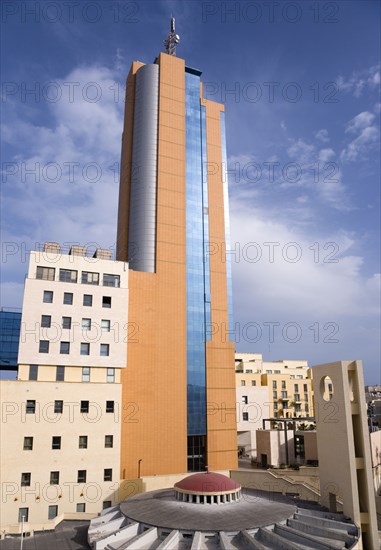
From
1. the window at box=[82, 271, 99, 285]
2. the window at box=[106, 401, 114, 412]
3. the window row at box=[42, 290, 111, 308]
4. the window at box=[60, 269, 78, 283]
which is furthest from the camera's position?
the window at box=[82, 271, 99, 285]

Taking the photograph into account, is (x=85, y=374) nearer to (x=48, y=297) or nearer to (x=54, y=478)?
(x=48, y=297)

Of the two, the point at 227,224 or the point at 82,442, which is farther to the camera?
the point at 227,224

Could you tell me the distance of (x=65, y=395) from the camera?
5100 cm

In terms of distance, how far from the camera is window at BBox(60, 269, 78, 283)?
55906mm

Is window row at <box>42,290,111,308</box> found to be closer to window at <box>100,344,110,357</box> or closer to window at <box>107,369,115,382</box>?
window at <box>100,344,110,357</box>

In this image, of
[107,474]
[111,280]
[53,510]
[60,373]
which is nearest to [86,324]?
[60,373]

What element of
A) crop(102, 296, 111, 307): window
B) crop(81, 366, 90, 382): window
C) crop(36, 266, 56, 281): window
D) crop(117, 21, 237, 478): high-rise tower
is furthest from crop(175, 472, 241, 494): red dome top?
crop(36, 266, 56, 281): window

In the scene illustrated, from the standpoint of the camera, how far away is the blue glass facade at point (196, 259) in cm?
6063

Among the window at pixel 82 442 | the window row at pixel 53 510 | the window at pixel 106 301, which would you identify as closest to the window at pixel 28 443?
the window at pixel 82 442

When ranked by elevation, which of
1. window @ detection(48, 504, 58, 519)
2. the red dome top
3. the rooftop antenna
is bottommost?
window @ detection(48, 504, 58, 519)

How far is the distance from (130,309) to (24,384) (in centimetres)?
1620

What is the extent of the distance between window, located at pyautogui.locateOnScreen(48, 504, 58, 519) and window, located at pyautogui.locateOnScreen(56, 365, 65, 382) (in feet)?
44.0

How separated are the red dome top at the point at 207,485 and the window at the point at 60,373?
18.2 meters

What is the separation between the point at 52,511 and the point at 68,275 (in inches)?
1060
